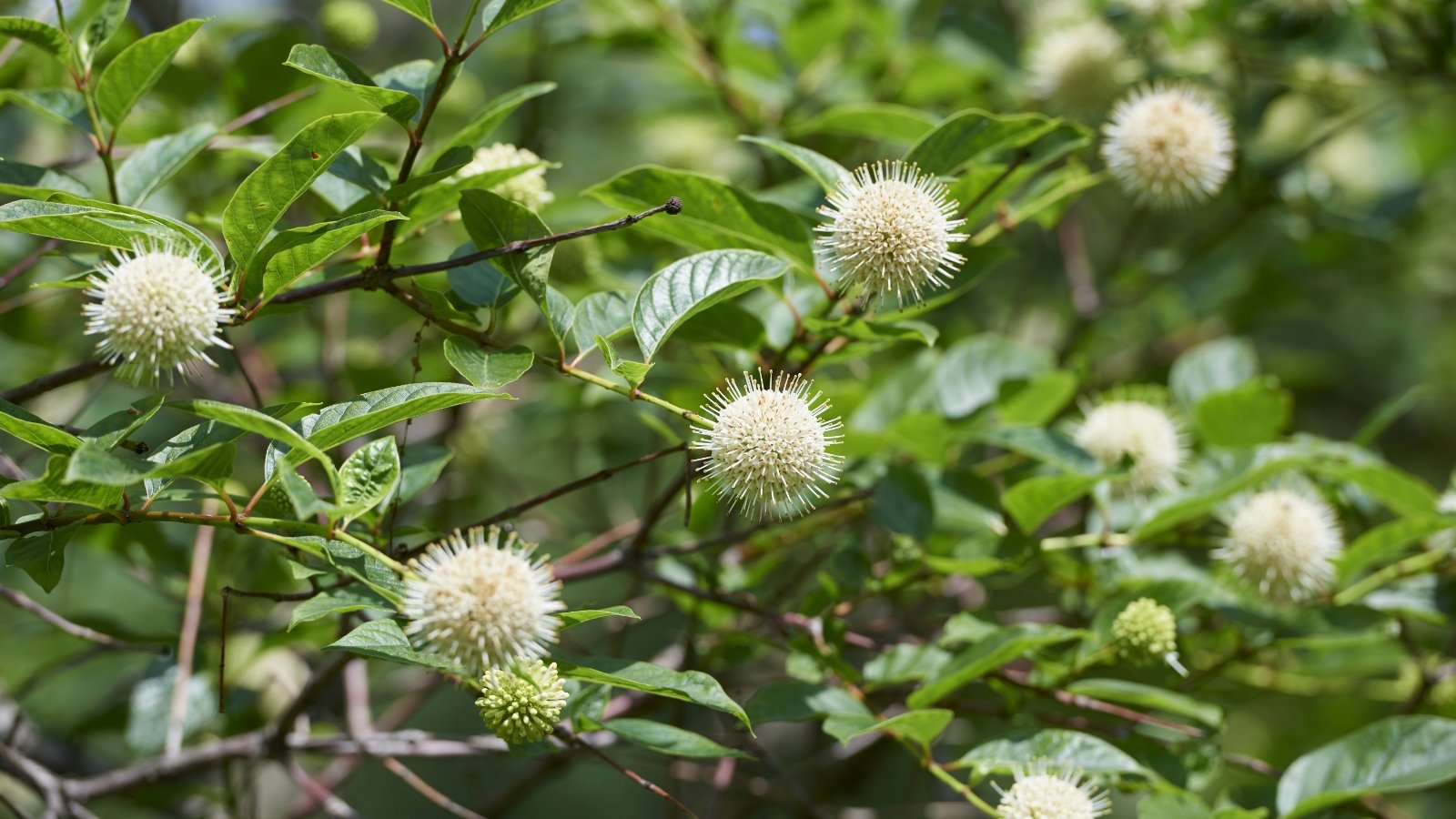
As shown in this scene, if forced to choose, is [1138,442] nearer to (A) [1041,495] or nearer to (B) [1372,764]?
(A) [1041,495]

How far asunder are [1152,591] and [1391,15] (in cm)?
163

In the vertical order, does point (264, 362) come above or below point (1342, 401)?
below

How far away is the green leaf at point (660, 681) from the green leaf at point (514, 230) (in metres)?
0.40

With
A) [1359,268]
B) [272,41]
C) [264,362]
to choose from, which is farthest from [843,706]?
[1359,268]

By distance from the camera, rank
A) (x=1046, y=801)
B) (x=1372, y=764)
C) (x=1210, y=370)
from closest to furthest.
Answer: (x=1046, y=801)
(x=1372, y=764)
(x=1210, y=370)

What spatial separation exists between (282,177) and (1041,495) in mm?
1120

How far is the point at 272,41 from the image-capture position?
6.94ft

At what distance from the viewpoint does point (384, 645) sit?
46.3 inches

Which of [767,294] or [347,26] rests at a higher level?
[347,26]

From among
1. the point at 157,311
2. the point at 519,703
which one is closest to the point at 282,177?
the point at 157,311

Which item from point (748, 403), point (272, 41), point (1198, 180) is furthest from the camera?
point (272, 41)

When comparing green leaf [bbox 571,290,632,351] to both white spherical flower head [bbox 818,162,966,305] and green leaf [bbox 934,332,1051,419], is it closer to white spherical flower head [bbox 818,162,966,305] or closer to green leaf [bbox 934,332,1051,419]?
white spherical flower head [bbox 818,162,966,305]

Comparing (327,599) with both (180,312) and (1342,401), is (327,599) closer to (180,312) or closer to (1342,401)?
(180,312)

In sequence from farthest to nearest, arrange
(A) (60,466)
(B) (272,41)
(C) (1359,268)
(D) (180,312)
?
(C) (1359,268) → (B) (272,41) → (D) (180,312) → (A) (60,466)
